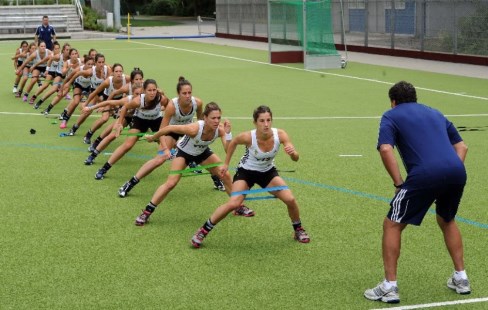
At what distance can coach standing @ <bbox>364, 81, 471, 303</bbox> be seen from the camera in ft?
24.9

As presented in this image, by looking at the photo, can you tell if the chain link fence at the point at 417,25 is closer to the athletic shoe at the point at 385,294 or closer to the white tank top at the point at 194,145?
the white tank top at the point at 194,145

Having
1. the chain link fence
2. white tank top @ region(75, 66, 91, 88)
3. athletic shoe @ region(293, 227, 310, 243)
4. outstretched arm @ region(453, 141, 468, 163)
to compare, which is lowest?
athletic shoe @ region(293, 227, 310, 243)

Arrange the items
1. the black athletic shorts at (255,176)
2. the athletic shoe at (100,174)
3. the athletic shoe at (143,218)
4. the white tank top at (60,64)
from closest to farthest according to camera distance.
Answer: the black athletic shorts at (255,176) < the athletic shoe at (143,218) < the athletic shoe at (100,174) < the white tank top at (60,64)

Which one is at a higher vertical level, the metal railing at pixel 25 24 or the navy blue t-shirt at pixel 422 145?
the metal railing at pixel 25 24

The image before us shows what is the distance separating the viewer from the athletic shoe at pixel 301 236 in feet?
32.7

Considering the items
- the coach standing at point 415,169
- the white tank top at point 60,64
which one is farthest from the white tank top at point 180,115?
the white tank top at point 60,64

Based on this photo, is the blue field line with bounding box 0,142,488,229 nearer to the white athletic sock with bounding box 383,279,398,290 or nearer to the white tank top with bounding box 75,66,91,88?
the white tank top with bounding box 75,66,91,88

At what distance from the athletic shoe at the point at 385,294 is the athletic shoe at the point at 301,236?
2037 mm

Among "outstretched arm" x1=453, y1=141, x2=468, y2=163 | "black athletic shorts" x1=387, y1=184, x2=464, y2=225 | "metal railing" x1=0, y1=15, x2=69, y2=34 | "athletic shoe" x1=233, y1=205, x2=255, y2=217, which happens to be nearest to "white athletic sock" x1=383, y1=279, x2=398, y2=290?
"black athletic shorts" x1=387, y1=184, x2=464, y2=225

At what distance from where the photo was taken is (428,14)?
35844 millimetres

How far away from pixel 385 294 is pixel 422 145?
147cm

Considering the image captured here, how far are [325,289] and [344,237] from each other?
1.92 m

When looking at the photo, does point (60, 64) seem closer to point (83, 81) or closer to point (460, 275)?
point (83, 81)

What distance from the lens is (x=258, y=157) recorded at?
9844 millimetres
